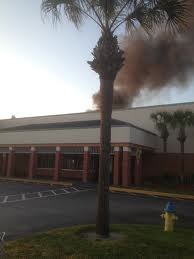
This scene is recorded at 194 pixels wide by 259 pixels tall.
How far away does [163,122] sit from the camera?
28.9 metres

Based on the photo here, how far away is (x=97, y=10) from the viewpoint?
32.1 feet

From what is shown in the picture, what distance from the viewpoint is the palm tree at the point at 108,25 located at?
9.16m

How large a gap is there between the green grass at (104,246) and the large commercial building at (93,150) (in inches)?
638

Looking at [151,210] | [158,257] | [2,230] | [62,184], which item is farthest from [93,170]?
[158,257]

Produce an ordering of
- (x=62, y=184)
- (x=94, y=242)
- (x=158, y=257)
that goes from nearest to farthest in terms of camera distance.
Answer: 1. (x=158, y=257)
2. (x=94, y=242)
3. (x=62, y=184)

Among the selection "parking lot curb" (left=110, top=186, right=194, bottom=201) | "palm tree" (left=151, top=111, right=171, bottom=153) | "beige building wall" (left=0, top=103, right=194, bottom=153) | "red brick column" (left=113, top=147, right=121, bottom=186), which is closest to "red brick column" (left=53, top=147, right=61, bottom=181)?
"beige building wall" (left=0, top=103, right=194, bottom=153)

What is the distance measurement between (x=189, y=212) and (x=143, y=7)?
362 inches

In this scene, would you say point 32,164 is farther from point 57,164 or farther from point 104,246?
point 104,246

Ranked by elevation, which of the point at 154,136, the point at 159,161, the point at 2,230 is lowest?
the point at 2,230

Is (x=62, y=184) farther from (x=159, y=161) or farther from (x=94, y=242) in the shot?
(x=94, y=242)

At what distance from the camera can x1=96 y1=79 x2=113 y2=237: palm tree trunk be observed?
8.80 metres

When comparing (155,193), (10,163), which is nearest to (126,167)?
(155,193)

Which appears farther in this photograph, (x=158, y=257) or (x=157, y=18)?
(x=157, y=18)

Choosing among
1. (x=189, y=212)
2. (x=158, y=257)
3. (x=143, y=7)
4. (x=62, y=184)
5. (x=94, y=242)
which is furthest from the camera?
(x=62, y=184)
